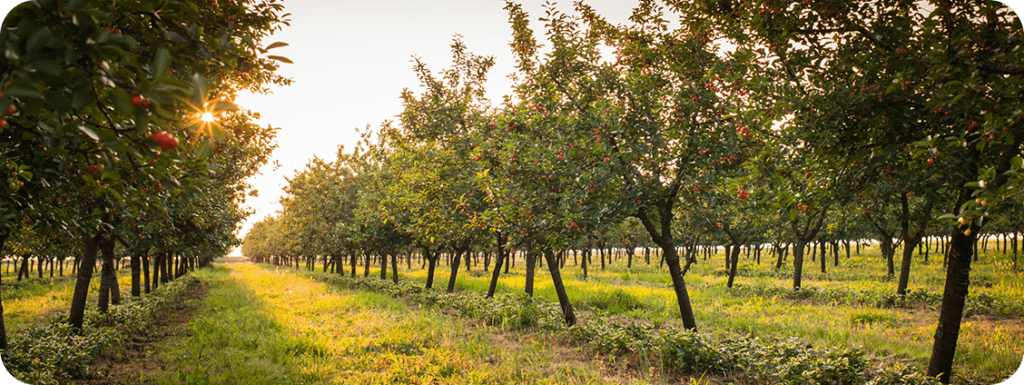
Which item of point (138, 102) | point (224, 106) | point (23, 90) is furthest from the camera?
point (224, 106)

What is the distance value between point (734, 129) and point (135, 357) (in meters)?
13.2

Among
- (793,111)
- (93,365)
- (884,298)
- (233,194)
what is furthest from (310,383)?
(884,298)

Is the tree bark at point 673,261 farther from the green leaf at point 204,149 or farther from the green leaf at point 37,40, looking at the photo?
the green leaf at point 37,40

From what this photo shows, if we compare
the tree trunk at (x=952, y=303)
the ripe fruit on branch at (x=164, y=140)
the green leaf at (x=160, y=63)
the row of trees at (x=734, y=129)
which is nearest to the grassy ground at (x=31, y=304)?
the row of trees at (x=734, y=129)

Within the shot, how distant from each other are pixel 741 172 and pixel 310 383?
848cm

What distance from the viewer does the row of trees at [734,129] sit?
3.90 m

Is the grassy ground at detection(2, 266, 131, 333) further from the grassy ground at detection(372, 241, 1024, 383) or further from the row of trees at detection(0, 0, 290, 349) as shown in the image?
the grassy ground at detection(372, 241, 1024, 383)

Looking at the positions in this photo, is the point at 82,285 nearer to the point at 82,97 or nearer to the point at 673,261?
the point at 82,97

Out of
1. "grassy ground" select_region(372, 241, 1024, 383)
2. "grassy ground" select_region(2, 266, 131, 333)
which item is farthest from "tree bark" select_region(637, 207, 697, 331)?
"grassy ground" select_region(2, 266, 131, 333)

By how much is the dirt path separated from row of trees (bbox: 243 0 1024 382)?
6.78 metres

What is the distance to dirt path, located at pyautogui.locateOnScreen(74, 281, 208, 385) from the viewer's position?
7359 millimetres

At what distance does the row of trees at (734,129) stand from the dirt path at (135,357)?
6.78m

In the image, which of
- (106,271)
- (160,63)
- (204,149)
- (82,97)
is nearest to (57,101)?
(82,97)

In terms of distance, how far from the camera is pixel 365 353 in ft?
28.7
